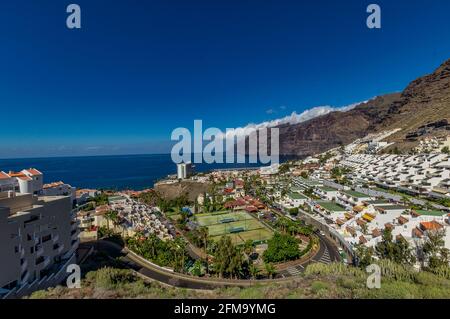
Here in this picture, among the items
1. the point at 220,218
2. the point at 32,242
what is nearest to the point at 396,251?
the point at 220,218

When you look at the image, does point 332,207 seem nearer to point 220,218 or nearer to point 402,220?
point 402,220

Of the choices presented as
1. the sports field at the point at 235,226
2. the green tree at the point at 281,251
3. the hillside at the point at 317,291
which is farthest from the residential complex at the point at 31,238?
the green tree at the point at 281,251

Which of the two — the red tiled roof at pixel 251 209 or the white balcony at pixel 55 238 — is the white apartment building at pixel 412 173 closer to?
the red tiled roof at pixel 251 209

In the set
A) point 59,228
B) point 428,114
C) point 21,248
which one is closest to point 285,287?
point 21,248

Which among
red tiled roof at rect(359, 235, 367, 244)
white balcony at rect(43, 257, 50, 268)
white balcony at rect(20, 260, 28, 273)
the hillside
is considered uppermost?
the hillside

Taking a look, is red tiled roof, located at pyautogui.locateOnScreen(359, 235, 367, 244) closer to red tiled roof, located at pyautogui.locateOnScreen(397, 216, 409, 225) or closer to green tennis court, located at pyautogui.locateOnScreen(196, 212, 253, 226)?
red tiled roof, located at pyautogui.locateOnScreen(397, 216, 409, 225)

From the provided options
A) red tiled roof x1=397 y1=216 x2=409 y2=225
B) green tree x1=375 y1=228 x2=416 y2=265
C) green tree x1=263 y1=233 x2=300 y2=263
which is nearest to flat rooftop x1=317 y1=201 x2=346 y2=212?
red tiled roof x1=397 y1=216 x2=409 y2=225
